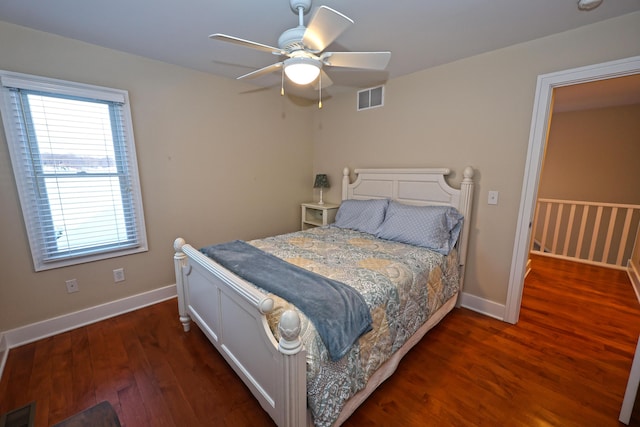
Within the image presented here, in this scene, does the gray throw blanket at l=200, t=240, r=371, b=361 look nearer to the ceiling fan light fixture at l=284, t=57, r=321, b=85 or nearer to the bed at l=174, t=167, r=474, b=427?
the bed at l=174, t=167, r=474, b=427

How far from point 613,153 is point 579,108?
859 millimetres

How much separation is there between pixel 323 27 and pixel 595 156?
525 cm

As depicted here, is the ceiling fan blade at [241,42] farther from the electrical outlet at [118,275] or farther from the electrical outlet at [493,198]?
the electrical outlet at [118,275]

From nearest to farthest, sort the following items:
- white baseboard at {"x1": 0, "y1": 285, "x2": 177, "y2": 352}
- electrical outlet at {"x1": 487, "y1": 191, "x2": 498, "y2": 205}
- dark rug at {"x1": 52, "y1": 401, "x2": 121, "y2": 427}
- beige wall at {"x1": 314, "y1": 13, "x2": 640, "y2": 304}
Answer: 1. dark rug at {"x1": 52, "y1": 401, "x2": 121, "y2": 427}
2. beige wall at {"x1": 314, "y1": 13, "x2": 640, "y2": 304}
3. white baseboard at {"x1": 0, "y1": 285, "x2": 177, "y2": 352}
4. electrical outlet at {"x1": 487, "y1": 191, "x2": 498, "y2": 205}

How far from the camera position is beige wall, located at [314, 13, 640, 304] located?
1.88 m

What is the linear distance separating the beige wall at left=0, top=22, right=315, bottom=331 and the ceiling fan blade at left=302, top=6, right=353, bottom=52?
184cm

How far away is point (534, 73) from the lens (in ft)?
6.75

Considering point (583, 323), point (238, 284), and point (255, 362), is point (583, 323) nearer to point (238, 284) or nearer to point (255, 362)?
point (255, 362)

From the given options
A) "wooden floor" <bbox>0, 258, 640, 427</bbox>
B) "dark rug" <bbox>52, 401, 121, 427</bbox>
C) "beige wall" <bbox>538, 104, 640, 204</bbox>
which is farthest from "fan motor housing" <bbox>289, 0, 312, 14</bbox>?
"beige wall" <bbox>538, 104, 640, 204</bbox>

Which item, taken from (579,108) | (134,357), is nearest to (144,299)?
(134,357)

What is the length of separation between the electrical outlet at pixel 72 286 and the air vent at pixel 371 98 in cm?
346

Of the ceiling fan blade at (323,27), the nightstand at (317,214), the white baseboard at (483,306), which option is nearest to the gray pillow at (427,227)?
the white baseboard at (483,306)

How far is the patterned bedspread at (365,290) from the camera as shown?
1.17 m

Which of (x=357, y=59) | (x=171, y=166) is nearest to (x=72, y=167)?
(x=171, y=166)
